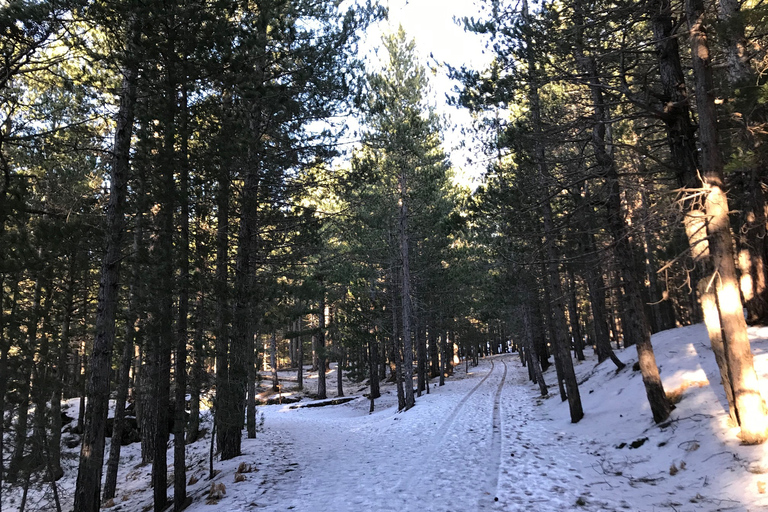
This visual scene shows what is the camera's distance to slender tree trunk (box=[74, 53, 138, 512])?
7.19 metres

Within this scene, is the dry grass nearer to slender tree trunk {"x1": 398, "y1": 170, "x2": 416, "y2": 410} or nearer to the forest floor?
the forest floor

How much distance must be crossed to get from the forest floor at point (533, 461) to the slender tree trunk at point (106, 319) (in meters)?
2.04

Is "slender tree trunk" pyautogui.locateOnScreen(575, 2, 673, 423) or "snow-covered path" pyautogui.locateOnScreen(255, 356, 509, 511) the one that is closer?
"snow-covered path" pyautogui.locateOnScreen(255, 356, 509, 511)

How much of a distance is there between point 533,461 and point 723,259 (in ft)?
16.6

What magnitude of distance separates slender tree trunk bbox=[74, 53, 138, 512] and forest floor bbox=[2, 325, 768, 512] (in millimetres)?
2036

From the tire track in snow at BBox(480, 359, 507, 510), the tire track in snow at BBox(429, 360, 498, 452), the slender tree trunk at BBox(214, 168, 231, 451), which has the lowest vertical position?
the tire track in snow at BBox(429, 360, 498, 452)

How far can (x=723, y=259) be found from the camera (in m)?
6.03

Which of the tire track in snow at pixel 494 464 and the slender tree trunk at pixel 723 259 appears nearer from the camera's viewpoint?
the slender tree trunk at pixel 723 259

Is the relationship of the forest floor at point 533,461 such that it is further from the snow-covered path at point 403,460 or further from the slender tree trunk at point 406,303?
the slender tree trunk at point 406,303

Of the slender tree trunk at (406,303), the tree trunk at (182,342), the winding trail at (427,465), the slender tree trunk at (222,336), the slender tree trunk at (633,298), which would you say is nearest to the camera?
the winding trail at (427,465)

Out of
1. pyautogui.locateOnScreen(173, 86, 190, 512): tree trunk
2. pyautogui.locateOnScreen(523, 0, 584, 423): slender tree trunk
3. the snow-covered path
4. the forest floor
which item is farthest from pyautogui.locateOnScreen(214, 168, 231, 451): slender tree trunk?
pyautogui.locateOnScreen(523, 0, 584, 423): slender tree trunk

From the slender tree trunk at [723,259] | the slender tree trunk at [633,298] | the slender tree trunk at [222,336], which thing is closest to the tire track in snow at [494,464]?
the slender tree trunk at [633,298]

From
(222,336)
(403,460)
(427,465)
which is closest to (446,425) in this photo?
(403,460)

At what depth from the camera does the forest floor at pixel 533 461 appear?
5.72 meters
